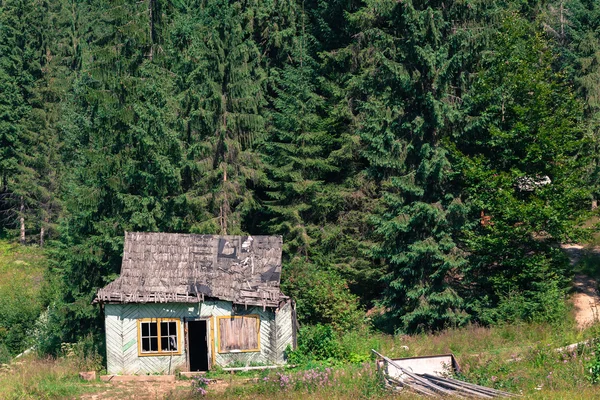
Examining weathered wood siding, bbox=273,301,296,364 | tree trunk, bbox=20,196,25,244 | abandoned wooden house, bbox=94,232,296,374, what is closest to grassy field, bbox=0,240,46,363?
tree trunk, bbox=20,196,25,244

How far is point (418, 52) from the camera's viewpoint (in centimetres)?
2956

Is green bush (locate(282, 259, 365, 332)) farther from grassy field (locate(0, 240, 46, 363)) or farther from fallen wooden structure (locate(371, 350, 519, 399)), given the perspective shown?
grassy field (locate(0, 240, 46, 363))

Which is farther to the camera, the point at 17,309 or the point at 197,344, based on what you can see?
the point at 17,309

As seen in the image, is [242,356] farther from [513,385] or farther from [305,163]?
[305,163]

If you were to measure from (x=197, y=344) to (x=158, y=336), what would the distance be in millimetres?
4599

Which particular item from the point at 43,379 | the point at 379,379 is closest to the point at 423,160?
the point at 379,379

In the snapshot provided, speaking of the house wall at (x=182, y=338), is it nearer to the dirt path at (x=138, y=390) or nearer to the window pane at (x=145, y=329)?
the window pane at (x=145, y=329)

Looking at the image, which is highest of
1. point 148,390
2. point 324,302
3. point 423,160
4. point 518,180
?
point 423,160

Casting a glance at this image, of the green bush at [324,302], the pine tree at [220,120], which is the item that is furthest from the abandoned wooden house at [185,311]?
the pine tree at [220,120]

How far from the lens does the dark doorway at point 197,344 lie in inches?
1141

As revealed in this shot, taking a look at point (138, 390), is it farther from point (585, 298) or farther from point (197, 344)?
point (585, 298)

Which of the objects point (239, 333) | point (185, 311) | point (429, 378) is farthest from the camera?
point (239, 333)

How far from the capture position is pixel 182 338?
25.4 m

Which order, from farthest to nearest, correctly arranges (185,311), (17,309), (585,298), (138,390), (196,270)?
1. (17,309)
2. (585,298)
3. (196,270)
4. (185,311)
5. (138,390)
